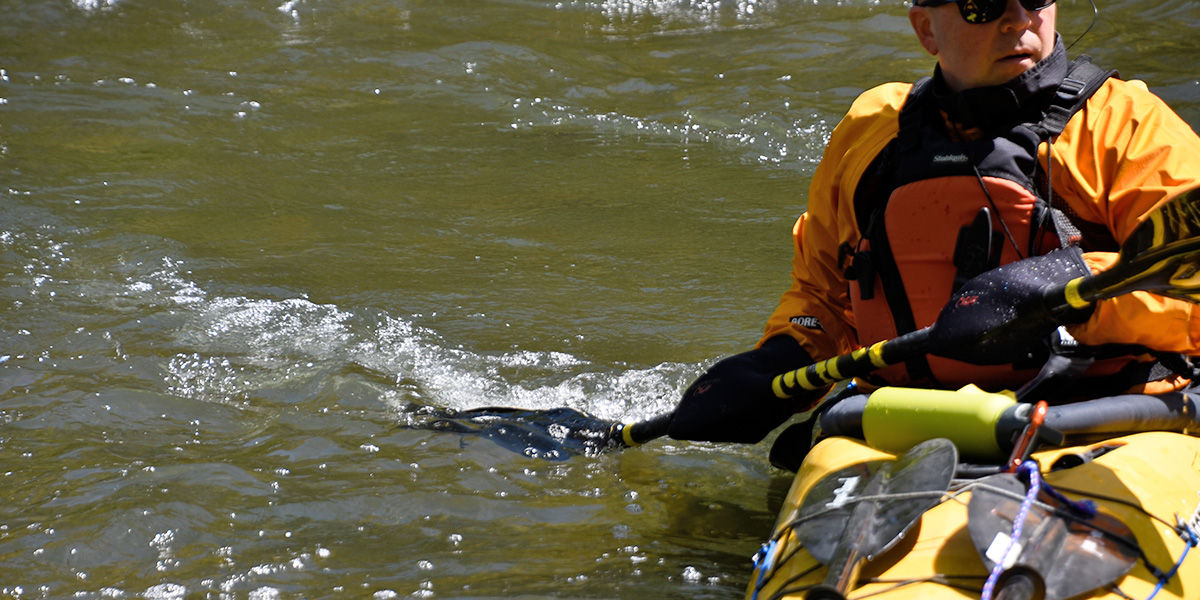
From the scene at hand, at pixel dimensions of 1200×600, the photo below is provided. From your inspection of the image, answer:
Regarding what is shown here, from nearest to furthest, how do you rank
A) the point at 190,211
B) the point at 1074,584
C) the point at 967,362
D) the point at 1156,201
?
the point at 1074,584
the point at 1156,201
the point at 967,362
the point at 190,211

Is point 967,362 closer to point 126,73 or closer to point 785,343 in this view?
point 785,343

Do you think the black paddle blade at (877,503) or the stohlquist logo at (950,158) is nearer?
the black paddle blade at (877,503)

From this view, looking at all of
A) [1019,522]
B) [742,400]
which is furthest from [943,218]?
[1019,522]

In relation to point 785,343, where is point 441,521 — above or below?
below

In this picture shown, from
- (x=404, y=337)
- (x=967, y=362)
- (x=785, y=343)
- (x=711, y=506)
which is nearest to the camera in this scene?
(x=967, y=362)

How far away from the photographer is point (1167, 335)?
242 centimetres

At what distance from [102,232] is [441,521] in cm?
298

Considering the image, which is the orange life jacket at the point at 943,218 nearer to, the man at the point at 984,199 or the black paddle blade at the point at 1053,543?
the man at the point at 984,199

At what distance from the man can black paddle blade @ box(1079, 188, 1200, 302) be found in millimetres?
109

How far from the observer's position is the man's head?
8.69ft

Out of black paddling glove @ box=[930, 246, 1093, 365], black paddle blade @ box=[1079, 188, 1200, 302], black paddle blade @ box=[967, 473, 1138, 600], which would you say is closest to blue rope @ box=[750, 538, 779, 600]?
black paddle blade @ box=[967, 473, 1138, 600]

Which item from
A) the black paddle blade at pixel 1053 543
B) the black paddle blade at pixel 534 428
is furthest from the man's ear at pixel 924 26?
the black paddle blade at pixel 534 428

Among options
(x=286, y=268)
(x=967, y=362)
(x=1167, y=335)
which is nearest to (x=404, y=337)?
(x=286, y=268)

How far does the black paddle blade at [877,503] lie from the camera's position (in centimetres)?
211
